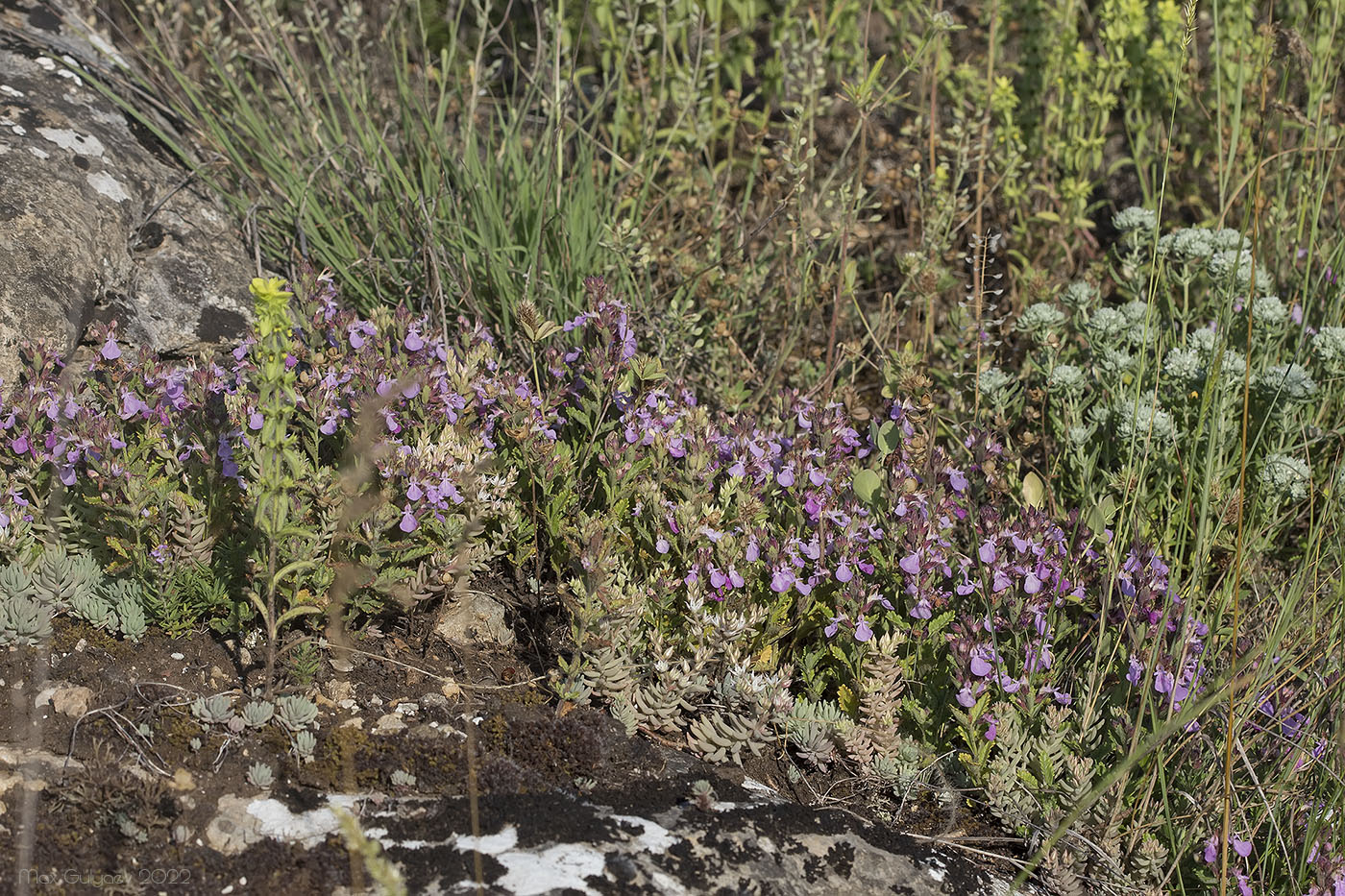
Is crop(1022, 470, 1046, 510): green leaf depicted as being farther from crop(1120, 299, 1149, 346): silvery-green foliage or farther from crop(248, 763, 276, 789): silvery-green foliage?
crop(248, 763, 276, 789): silvery-green foliage

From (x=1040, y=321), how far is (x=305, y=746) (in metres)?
2.44

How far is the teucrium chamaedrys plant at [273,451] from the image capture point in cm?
203

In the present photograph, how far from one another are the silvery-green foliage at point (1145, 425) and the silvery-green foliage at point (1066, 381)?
0.12 m

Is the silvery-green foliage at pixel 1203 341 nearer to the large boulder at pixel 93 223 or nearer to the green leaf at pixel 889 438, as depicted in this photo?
the green leaf at pixel 889 438

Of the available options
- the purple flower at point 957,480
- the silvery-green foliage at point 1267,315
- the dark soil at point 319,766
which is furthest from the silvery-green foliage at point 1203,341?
the dark soil at point 319,766

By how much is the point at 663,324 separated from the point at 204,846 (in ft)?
7.17

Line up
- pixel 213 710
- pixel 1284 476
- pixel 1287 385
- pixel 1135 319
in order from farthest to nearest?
pixel 1135 319
pixel 1287 385
pixel 1284 476
pixel 213 710

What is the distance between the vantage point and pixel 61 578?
261 centimetres

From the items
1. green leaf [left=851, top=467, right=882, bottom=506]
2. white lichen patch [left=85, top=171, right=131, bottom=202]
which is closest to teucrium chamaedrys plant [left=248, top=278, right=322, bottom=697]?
green leaf [left=851, top=467, right=882, bottom=506]

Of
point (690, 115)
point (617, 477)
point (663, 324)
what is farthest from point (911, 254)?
point (617, 477)

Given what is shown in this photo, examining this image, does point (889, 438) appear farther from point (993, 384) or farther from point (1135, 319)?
point (1135, 319)

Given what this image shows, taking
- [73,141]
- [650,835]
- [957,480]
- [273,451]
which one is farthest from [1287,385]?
[73,141]

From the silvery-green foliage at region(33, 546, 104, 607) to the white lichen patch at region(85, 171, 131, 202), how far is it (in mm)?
1567

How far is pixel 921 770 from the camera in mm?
2588
